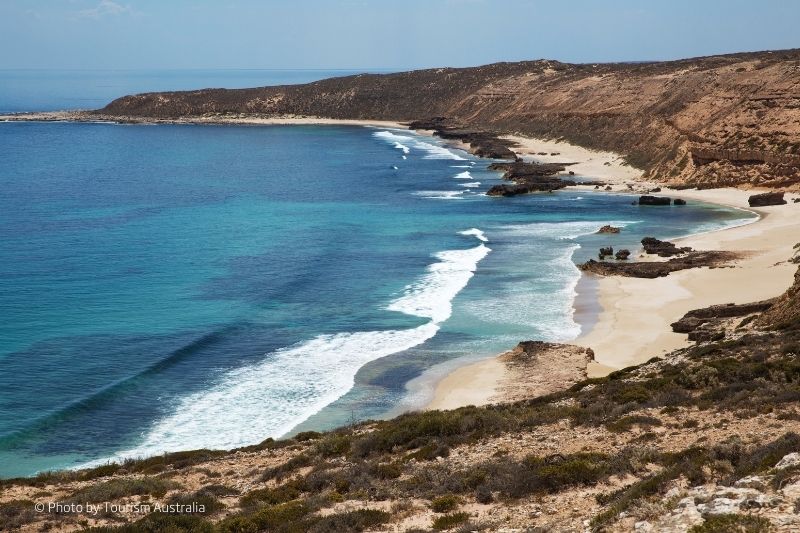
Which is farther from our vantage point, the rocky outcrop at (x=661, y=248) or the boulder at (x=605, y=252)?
the boulder at (x=605, y=252)

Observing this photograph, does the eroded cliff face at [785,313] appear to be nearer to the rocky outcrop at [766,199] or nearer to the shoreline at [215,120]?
the rocky outcrop at [766,199]

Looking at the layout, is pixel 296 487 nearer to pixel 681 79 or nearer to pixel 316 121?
pixel 681 79

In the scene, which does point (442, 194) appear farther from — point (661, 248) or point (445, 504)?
point (445, 504)

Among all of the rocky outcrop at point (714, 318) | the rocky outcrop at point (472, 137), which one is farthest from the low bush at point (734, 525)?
the rocky outcrop at point (472, 137)

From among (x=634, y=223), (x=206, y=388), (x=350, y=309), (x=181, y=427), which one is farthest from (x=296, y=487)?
(x=634, y=223)

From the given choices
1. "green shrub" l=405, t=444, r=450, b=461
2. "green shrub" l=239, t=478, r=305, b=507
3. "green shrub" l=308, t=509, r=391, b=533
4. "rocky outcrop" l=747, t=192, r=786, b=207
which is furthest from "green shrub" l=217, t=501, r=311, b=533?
"rocky outcrop" l=747, t=192, r=786, b=207

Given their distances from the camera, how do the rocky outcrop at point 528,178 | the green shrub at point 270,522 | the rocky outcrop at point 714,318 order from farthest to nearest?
the rocky outcrop at point 528,178, the rocky outcrop at point 714,318, the green shrub at point 270,522
